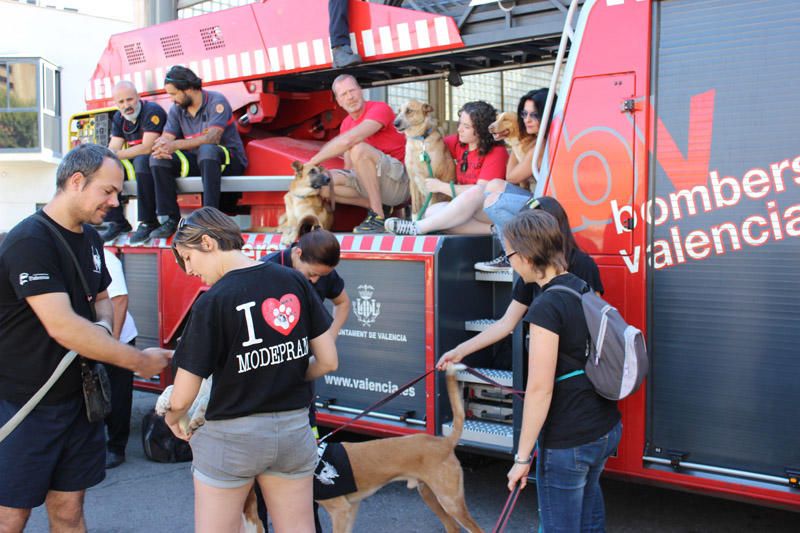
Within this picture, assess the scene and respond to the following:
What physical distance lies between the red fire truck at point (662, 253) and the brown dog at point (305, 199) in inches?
25.6

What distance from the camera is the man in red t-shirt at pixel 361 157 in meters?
5.78

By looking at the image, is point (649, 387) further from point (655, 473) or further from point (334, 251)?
point (334, 251)

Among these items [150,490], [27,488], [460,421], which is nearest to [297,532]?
[27,488]

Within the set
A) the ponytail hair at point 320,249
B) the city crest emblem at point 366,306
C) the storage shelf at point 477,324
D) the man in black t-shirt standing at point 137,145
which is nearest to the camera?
the ponytail hair at point 320,249

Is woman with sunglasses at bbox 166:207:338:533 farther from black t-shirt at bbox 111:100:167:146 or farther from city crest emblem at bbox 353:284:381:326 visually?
black t-shirt at bbox 111:100:167:146

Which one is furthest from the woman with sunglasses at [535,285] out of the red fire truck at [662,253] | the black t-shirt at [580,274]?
the red fire truck at [662,253]

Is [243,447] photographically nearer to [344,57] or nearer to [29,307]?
[29,307]

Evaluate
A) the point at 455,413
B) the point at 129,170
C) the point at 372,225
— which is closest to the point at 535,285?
the point at 455,413

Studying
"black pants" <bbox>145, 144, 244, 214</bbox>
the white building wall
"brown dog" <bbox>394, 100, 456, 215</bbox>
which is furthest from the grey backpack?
the white building wall

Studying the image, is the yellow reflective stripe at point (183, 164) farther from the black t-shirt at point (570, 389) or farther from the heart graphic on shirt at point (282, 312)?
the black t-shirt at point (570, 389)

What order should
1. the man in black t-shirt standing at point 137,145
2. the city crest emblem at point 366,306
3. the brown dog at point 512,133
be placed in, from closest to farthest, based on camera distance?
the city crest emblem at point 366,306 → the brown dog at point 512,133 → the man in black t-shirt standing at point 137,145

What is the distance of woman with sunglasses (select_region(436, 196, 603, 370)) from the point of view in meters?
3.49

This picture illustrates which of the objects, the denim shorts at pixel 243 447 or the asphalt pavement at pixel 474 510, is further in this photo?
the asphalt pavement at pixel 474 510

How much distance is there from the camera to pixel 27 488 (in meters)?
2.86
